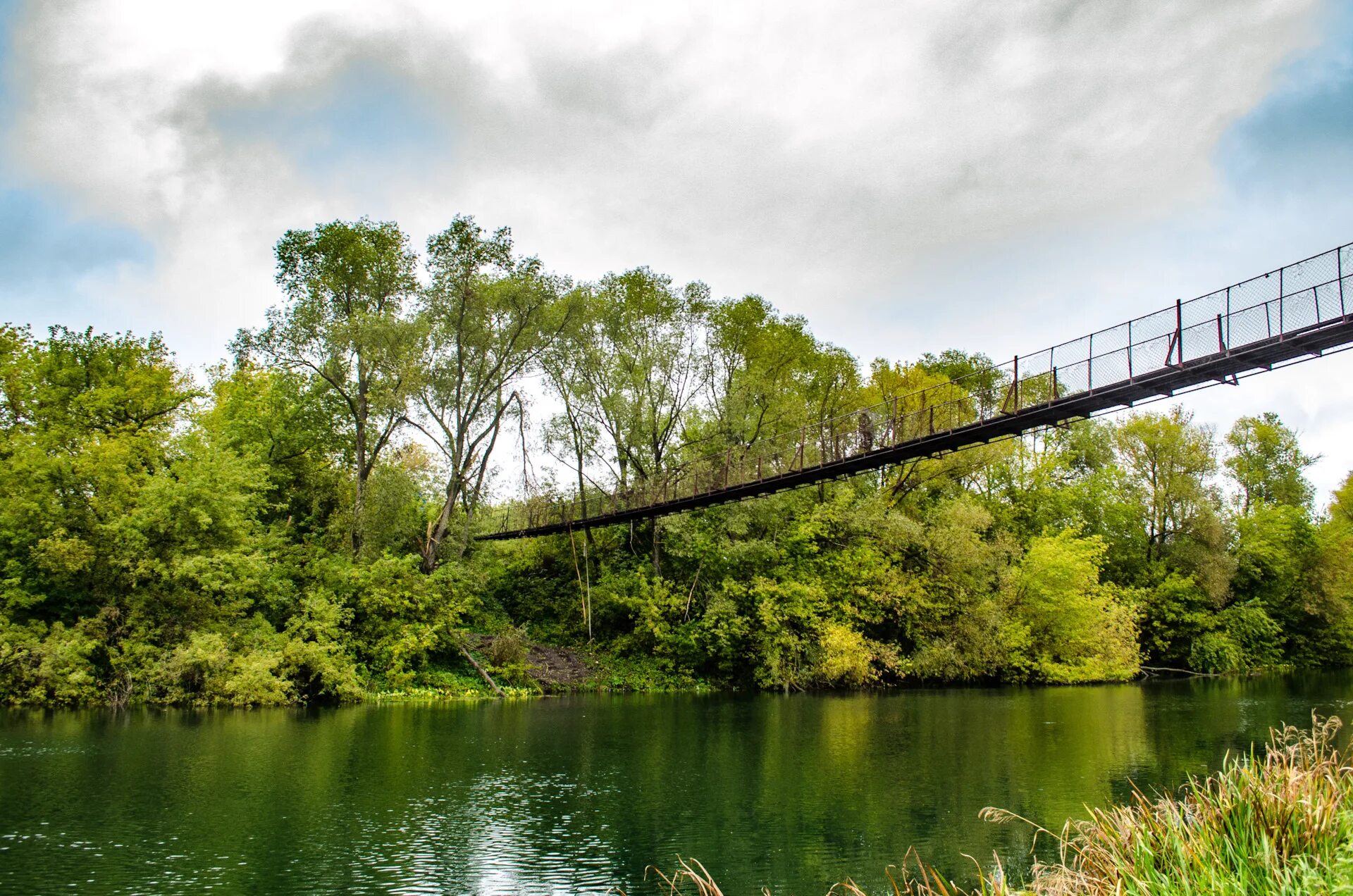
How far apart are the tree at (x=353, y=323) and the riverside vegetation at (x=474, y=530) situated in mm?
94

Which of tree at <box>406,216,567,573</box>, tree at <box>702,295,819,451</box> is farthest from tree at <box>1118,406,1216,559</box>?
tree at <box>406,216,567,573</box>

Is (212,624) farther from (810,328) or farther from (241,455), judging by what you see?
(810,328)

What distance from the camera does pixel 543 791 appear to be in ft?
45.2

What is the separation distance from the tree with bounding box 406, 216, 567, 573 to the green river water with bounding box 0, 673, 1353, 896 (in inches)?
403

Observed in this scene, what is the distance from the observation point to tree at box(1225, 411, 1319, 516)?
4950 cm

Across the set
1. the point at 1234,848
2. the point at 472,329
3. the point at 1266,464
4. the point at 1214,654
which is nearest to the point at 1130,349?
the point at 1234,848

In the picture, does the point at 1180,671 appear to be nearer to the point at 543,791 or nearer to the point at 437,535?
the point at 437,535

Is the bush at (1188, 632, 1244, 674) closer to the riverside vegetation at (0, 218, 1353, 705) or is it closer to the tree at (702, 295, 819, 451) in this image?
the riverside vegetation at (0, 218, 1353, 705)

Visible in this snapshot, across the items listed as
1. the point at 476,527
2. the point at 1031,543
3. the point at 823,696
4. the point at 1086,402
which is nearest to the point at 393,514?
the point at 476,527

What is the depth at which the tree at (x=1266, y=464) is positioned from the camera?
162 ft

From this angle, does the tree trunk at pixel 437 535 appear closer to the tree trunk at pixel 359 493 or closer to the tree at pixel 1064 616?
the tree trunk at pixel 359 493

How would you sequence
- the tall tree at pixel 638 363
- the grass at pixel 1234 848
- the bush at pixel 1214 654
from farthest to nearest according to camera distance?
the bush at pixel 1214 654 < the tall tree at pixel 638 363 < the grass at pixel 1234 848

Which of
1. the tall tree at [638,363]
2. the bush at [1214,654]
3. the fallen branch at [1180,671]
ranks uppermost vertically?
the tall tree at [638,363]

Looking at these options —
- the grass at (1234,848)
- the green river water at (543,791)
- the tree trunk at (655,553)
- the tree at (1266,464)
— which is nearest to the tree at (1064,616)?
the green river water at (543,791)
